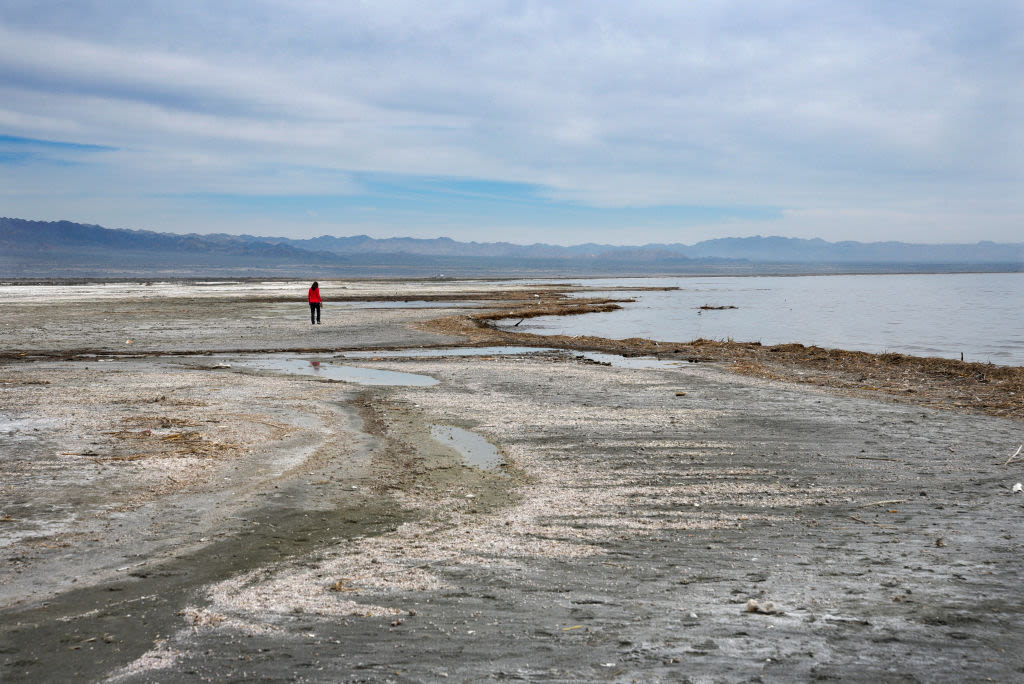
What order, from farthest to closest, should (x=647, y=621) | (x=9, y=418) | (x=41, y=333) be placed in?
(x=41, y=333)
(x=9, y=418)
(x=647, y=621)

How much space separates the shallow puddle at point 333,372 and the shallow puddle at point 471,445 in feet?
19.6

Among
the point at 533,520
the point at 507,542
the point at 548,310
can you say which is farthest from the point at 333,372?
the point at 548,310

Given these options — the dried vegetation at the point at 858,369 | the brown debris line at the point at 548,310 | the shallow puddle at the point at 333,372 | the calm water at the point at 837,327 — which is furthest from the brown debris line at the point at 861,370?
the brown debris line at the point at 548,310

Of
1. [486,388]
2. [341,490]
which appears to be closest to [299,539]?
[341,490]

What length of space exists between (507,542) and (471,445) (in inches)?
206

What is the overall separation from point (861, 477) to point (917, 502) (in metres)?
1.27

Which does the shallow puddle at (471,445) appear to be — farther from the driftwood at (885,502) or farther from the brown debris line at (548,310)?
the brown debris line at (548,310)

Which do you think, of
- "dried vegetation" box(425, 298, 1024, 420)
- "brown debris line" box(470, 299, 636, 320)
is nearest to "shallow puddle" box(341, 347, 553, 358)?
"dried vegetation" box(425, 298, 1024, 420)

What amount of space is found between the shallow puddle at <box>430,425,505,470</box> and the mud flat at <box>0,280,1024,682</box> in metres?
0.15

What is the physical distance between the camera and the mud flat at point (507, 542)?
5.74 metres

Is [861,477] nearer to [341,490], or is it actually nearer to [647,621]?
[647,621]

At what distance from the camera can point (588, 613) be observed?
6.44m

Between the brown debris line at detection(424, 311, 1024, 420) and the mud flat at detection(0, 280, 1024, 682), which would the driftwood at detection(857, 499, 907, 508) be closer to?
the mud flat at detection(0, 280, 1024, 682)

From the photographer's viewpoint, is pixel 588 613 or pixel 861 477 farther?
pixel 861 477
